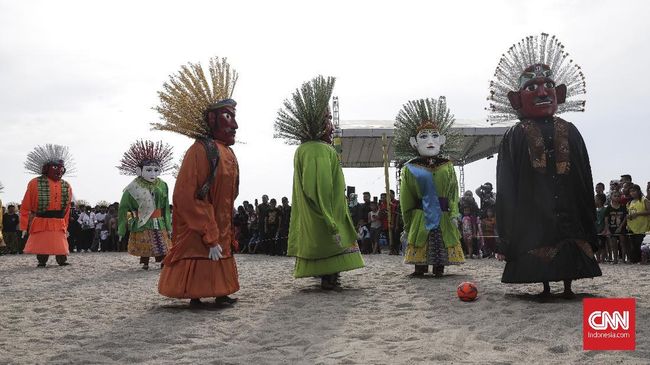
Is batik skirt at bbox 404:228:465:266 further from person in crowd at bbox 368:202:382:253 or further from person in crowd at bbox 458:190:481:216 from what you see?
person in crowd at bbox 368:202:382:253

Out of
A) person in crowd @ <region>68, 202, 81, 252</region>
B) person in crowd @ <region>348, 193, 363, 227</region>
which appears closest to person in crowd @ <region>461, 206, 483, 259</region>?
person in crowd @ <region>348, 193, 363, 227</region>

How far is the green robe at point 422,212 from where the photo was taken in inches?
318

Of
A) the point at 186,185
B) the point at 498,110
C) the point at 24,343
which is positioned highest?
the point at 498,110

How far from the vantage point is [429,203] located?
812 cm

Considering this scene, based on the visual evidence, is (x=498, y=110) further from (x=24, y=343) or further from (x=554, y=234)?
(x=24, y=343)

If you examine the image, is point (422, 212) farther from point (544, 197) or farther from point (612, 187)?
point (612, 187)

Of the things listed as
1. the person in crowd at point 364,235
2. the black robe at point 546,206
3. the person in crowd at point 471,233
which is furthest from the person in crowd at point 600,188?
the black robe at point 546,206

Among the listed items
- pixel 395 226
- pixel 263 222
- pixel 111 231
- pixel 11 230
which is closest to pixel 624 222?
pixel 395 226

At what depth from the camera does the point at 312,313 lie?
5.69 meters

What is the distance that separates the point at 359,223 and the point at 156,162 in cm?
611

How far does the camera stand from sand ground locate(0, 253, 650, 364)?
407cm

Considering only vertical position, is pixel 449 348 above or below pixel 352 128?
below

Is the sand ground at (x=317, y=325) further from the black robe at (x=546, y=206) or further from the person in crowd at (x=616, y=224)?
the person in crowd at (x=616, y=224)

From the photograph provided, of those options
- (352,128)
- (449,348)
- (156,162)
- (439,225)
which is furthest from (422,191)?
(352,128)
